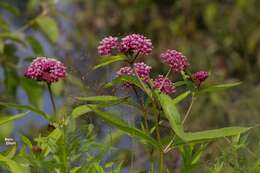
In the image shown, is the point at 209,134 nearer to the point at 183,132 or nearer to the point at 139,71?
the point at 183,132

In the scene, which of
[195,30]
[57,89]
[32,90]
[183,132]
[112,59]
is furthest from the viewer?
[195,30]

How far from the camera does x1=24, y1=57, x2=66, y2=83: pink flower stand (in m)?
0.96

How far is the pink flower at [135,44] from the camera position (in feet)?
3.01

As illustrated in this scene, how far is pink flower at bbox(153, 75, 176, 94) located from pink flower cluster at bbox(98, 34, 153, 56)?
0.13 feet

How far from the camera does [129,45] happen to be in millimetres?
917

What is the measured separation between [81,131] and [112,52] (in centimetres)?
11

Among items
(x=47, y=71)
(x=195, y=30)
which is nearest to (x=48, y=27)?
(x=47, y=71)

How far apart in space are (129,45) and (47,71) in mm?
119

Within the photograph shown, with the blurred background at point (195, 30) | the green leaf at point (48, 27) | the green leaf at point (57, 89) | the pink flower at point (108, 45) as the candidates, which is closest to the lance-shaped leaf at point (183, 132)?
the pink flower at point (108, 45)

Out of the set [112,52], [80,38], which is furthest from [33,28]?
[80,38]

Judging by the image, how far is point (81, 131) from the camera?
95cm

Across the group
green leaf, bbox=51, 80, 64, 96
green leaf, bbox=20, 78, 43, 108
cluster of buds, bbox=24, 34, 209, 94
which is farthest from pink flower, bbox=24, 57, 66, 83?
green leaf, bbox=20, 78, 43, 108

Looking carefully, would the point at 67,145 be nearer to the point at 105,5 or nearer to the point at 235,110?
the point at 235,110

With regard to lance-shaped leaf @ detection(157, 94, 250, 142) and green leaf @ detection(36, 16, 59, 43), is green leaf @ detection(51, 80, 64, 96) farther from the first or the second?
lance-shaped leaf @ detection(157, 94, 250, 142)
